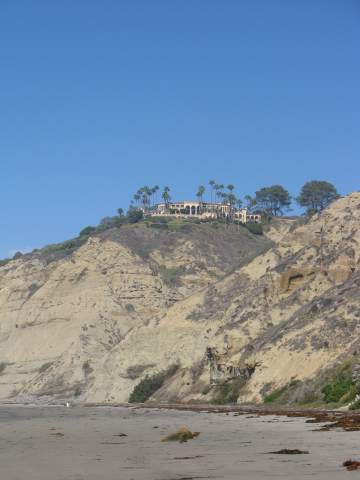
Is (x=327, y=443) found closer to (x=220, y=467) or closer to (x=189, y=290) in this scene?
(x=220, y=467)

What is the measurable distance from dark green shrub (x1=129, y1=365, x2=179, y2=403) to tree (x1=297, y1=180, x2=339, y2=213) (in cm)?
8802

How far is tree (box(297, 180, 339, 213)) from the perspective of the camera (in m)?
162

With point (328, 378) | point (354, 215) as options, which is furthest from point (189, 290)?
point (328, 378)

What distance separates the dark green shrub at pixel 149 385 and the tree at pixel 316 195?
289 feet

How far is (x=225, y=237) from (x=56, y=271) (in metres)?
28.9

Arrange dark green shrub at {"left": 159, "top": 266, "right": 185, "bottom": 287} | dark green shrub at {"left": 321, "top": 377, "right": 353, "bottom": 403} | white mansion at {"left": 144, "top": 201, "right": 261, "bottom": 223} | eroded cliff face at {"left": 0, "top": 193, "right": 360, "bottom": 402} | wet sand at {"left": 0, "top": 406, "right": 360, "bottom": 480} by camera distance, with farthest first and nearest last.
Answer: white mansion at {"left": 144, "top": 201, "right": 261, "bottom": 223} < dark green shrub at {"left": 159, "top": 266, "right": 185, "bottom": 287} < eroded cliff face at {"left": 0, "top": 193, "right": 360, "bottom": 402} < dark green shrub at {"left": 321, "top": 377, "right": 353, "bottom": 403} < wet sand at {"left": 0, "top": 406, "right": 360, "bottom": 480}

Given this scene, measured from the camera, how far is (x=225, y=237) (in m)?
134

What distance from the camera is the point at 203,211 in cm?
17888

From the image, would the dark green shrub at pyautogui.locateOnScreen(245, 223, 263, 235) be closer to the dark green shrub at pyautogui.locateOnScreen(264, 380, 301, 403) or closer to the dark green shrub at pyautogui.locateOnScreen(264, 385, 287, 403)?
the dark green shrub at pyautogui.locateOnScreen(264, 385, 287, 403)

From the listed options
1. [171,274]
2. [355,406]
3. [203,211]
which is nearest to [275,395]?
[355,406]

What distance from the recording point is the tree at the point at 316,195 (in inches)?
6388

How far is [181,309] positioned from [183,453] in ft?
211

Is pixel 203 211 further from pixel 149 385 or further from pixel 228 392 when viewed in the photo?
pixel 228 392

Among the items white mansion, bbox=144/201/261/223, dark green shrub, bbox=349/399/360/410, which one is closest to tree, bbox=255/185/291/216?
white mansion, bbox=144/201/261/223
